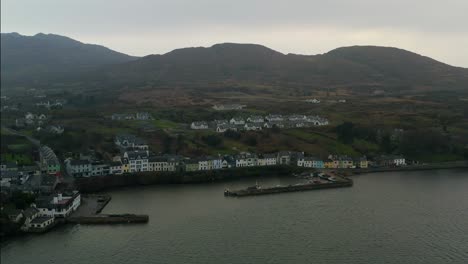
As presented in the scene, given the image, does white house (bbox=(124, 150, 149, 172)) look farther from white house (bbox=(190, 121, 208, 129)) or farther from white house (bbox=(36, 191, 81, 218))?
white house (bbox=(190, 121, 208, 129))

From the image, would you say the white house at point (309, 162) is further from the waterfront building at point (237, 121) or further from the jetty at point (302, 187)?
the waterfront building at point (237, 121)

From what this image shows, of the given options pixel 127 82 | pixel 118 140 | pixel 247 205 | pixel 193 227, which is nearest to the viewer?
pixel 193 227

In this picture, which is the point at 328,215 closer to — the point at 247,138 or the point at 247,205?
the point at 247,205

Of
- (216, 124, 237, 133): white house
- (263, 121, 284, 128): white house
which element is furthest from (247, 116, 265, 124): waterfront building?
(216, 124, 237, 133): white house

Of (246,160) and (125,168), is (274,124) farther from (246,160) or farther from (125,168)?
(125,168)

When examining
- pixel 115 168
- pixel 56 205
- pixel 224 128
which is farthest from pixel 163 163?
pixel 224 128

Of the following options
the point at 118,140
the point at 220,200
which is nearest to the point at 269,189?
the point at 220,200
